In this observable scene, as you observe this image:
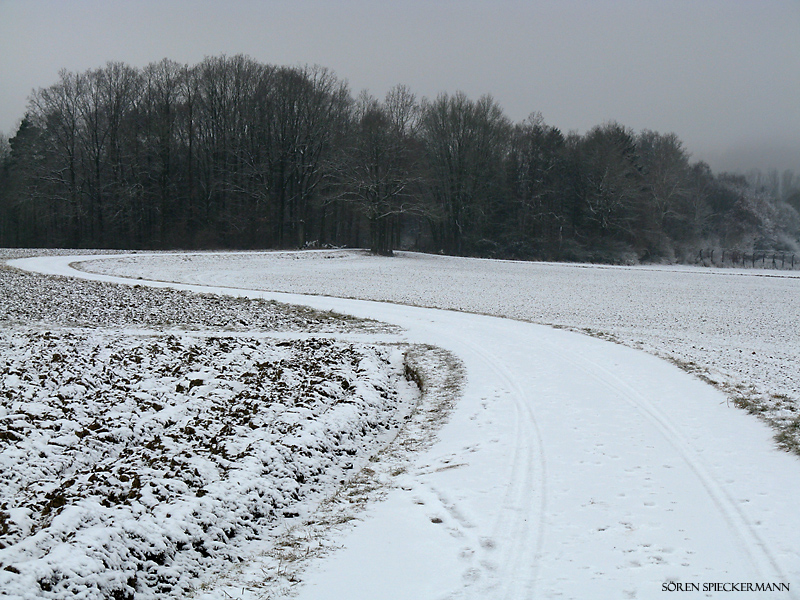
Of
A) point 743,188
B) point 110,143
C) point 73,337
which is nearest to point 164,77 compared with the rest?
point 110,143

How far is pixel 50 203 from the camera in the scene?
5834cm

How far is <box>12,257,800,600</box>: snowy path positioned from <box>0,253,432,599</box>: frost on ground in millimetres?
1185

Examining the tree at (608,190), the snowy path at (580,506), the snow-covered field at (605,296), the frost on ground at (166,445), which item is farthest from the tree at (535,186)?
the snowy path at (580,506)

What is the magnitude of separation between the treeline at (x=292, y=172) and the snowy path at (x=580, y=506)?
144 ft

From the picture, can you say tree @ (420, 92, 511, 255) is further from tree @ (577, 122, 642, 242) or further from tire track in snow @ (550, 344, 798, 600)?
tire track in snow @ (550, 344, 798, 600)

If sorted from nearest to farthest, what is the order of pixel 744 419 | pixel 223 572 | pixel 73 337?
pixel 223 572 < pixel 744 419 < pixel 73 337

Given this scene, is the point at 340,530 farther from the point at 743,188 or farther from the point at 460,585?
the point at 743,188

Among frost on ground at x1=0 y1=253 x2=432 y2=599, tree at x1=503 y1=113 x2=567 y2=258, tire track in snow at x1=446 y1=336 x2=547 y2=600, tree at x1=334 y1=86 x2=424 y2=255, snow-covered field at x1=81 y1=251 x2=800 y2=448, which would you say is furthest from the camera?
tree at x1=503 y1=113 x2=567 y2=258

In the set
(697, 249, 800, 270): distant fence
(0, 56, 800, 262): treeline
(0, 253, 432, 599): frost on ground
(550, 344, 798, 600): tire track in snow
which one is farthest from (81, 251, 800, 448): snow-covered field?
(697, 249, 800, 270): distant fence

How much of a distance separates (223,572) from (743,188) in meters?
100

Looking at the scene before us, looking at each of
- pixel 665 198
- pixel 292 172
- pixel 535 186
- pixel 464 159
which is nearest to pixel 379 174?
pixel 292 172

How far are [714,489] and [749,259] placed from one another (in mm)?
73352

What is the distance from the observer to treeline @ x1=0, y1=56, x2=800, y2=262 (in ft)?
186

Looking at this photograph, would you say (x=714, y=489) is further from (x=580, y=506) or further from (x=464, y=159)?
(x=464, y=159)
